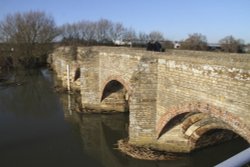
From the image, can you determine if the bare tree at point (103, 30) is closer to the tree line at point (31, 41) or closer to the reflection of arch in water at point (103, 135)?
the tree line at point (31, 41)

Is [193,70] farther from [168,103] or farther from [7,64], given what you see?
[7,64]

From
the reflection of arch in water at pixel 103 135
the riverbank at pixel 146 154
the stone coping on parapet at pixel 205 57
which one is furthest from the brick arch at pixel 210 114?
the reflection of arch in water at pixel 103 135

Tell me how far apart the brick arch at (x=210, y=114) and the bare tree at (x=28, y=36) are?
29.8 m

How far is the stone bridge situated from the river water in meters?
0.74

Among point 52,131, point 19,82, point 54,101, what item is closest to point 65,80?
point 54,101

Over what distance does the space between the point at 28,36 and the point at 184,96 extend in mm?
32255

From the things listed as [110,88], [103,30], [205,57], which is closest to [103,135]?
[110,88]

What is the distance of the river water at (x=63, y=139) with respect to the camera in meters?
10.4

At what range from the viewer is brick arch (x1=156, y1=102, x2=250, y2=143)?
7.28 metres

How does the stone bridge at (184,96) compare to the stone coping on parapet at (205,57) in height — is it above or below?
below

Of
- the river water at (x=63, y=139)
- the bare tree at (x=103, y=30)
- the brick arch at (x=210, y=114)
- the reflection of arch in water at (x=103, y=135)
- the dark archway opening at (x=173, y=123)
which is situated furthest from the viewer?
the bare tree at (x=103, y=30)

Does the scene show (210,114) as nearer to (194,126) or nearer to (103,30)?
(194,126)

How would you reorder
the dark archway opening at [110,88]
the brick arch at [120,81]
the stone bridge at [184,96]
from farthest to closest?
the dark archway opening at [110,88] → the brick arch at [120,81] → the stone bridge at [184,96]

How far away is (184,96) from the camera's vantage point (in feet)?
29.8
